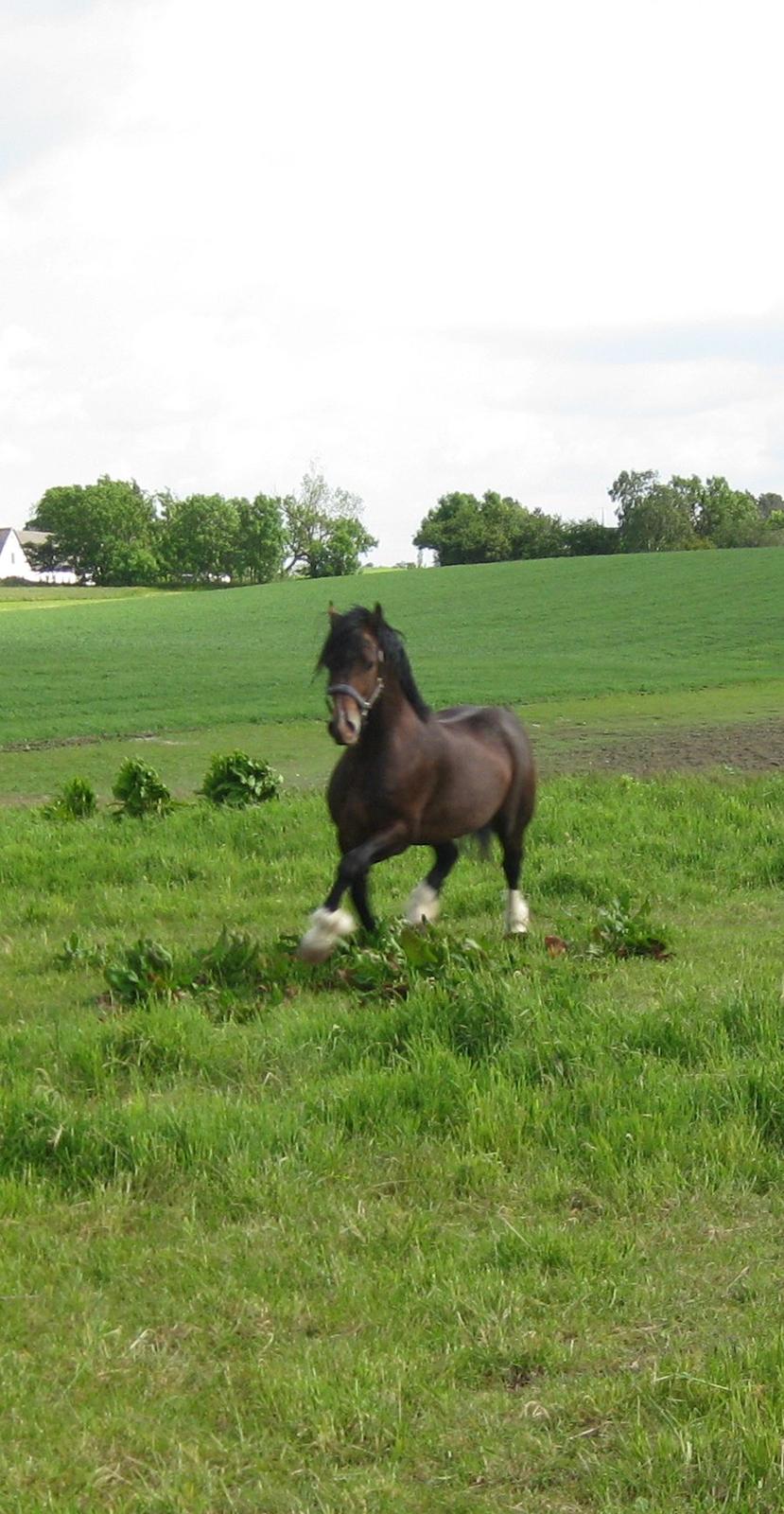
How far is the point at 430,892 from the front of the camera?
9180mm

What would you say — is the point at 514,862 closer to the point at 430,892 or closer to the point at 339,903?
the point at 430,892

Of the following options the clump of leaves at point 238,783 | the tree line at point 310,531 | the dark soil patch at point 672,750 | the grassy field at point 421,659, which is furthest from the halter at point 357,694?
the tree line at point 310,531

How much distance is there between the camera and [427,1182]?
5.38 meters

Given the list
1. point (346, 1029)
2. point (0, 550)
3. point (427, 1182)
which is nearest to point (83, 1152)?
point (427, 1182)

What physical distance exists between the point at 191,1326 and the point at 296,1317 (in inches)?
12.4

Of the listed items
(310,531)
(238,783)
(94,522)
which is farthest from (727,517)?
(238,783)

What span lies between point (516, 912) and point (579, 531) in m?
112

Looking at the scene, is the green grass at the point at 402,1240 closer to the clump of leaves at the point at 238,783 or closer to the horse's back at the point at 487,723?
the horse's back at the point at 487,723

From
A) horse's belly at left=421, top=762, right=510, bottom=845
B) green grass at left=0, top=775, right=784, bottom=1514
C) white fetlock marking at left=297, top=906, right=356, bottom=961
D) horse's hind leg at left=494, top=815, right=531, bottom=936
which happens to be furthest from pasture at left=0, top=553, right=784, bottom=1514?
horse's belly at left=421, top=762, right=510, bottom=845

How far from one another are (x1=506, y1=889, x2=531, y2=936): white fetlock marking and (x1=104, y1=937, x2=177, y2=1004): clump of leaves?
2635 millimetres

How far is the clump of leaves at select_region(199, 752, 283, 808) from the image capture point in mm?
14336

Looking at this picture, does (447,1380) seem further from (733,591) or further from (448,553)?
(448,553)

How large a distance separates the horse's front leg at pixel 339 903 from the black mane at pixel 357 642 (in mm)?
905

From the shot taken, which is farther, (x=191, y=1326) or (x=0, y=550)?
(x=0, y=550)
